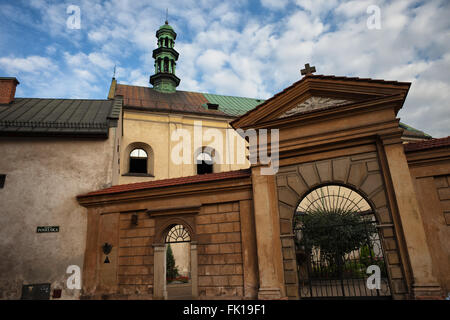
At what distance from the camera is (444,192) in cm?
730

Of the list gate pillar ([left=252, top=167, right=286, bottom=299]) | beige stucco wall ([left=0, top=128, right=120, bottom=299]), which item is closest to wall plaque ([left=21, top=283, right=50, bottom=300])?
beige stucco wall ([left=0, top=128, right=120, bottom=299])

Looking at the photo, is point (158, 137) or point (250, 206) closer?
point (250, 206)

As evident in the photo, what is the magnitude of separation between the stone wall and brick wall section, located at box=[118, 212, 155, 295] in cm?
427

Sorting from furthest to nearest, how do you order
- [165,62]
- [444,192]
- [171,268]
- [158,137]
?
[165,62]
[158,137]
[171,268]
[444,192]

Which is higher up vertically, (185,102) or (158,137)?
(185,102)

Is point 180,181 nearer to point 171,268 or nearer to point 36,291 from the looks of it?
point 36,291

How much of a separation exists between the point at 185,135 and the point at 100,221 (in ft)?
37.1

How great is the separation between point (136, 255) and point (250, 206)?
13.3 feet

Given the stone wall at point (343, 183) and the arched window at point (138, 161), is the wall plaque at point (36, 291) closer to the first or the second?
the stone wall at point (343, 183)

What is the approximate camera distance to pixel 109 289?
9.77 metres

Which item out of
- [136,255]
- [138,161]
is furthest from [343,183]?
[138,161]

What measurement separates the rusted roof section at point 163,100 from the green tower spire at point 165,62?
0.86 metres

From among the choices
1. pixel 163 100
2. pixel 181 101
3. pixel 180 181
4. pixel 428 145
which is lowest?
pixel 428 145

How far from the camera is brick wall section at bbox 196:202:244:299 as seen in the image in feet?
28.6
